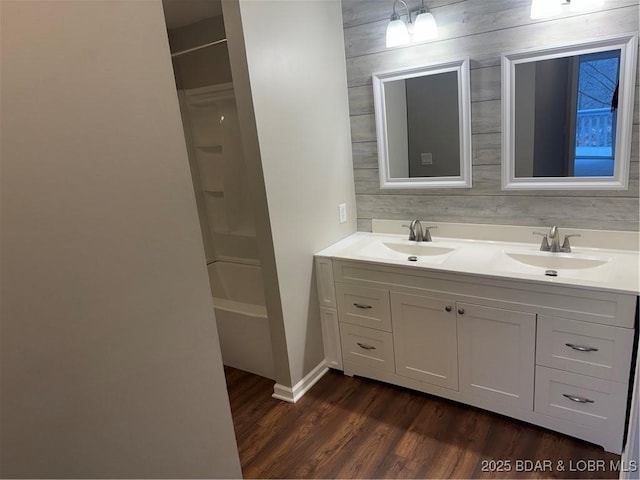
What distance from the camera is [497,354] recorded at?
81.3 inches

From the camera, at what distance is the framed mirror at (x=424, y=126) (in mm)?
2363

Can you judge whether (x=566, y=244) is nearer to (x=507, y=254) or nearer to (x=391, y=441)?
(x=507, y=254)

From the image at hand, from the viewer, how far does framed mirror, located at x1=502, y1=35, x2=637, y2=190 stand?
194 centimetres

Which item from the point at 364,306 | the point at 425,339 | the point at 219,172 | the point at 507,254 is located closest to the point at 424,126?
the point at 507,254

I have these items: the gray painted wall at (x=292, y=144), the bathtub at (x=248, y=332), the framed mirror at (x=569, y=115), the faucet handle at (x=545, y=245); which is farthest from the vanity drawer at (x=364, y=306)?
the framed mirror at (x=569, y=115)

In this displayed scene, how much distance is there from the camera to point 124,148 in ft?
3.05

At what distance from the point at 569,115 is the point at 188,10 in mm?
2289

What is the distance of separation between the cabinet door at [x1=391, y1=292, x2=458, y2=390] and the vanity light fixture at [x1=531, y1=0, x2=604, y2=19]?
4.69ft

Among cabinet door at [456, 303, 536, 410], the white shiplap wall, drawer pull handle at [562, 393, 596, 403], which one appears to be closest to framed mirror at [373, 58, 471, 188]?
the white shiplap wall

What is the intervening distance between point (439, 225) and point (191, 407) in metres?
1.90

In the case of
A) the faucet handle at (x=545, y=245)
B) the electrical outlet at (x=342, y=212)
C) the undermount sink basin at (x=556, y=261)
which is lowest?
the undermount sink basin at (x=556, y=261)

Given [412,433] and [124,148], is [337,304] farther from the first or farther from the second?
[124,148]

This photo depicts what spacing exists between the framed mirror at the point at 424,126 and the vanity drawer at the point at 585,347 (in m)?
0.93

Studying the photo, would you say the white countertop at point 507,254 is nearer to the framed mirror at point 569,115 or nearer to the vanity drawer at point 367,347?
the framed mirror at point 569,115
